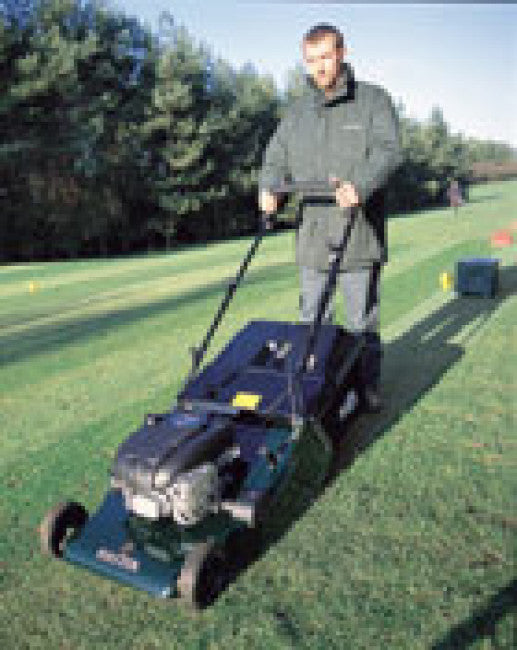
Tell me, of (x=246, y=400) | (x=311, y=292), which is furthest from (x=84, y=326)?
(x=246, y=400)

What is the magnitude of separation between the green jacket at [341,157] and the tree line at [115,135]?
22682 millimetres

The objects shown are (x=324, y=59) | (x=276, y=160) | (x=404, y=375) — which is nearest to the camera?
(x=324, y=59)

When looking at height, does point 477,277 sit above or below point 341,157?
below

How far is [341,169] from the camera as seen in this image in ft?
11.7

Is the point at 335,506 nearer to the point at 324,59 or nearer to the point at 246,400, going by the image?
the point at 246,400

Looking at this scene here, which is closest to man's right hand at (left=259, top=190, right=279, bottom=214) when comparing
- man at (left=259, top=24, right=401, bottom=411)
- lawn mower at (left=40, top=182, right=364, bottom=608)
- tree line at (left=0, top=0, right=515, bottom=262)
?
man at (left=259, top=24, right=401, bottom=411)

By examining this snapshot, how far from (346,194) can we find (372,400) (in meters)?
1.39

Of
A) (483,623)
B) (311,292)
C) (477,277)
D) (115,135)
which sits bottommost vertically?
(483,623)

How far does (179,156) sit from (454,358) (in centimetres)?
2789

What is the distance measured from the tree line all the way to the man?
22.7m

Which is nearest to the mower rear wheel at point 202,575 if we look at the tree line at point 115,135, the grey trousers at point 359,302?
the grey trousers at point 359,302

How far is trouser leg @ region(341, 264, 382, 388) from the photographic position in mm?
3791

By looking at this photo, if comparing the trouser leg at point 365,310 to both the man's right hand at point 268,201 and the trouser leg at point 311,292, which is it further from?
the man's right hand at point 268,201

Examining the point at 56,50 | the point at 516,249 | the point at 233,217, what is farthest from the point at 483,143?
the point at 516,249
